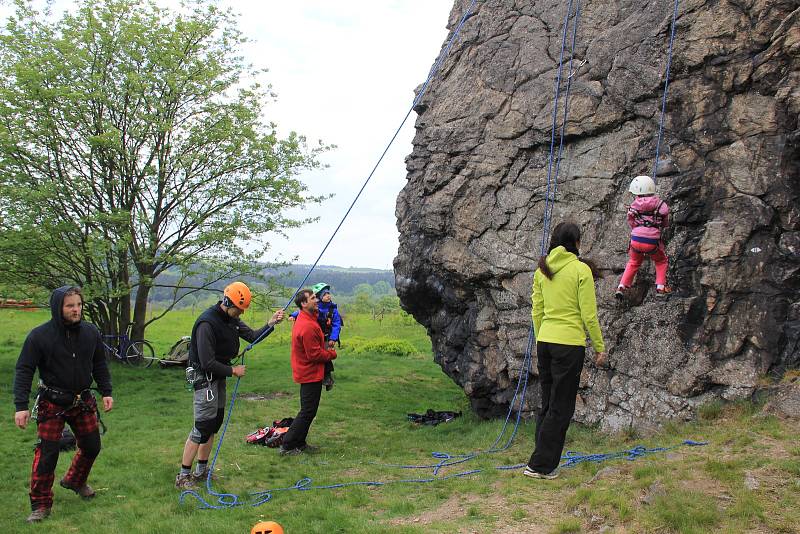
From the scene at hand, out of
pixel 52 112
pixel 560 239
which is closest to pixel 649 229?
pixel 560 239

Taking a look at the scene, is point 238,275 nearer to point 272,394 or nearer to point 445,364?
point 272,394

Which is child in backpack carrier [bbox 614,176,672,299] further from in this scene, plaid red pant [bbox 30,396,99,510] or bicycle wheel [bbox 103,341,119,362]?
bicycle wheel [bbox 103,341,119,362]

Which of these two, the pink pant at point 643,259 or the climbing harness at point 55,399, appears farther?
the pink pant at point 643,259

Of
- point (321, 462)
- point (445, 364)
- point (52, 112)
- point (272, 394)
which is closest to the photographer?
point (321, 462)

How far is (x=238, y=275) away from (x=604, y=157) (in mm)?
13050

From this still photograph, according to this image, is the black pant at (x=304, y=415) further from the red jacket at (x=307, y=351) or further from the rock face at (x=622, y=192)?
the rock face at (x=622, y=192)

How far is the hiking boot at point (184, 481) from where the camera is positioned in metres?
7.50

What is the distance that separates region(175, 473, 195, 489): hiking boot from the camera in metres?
7.50

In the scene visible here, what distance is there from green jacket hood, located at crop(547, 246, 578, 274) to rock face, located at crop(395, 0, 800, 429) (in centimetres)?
295

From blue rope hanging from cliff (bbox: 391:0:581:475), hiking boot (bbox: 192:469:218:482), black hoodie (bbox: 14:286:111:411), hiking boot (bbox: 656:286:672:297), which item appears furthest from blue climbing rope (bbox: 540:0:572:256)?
black hoodie (bbox: 14:286:111:411)

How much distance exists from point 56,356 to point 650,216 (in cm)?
719

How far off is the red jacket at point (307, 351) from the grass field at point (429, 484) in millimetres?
1213

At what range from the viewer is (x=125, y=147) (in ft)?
57.8

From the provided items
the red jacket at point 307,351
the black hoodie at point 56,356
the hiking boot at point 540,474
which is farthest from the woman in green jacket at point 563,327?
the black hoodie at point 56,356
